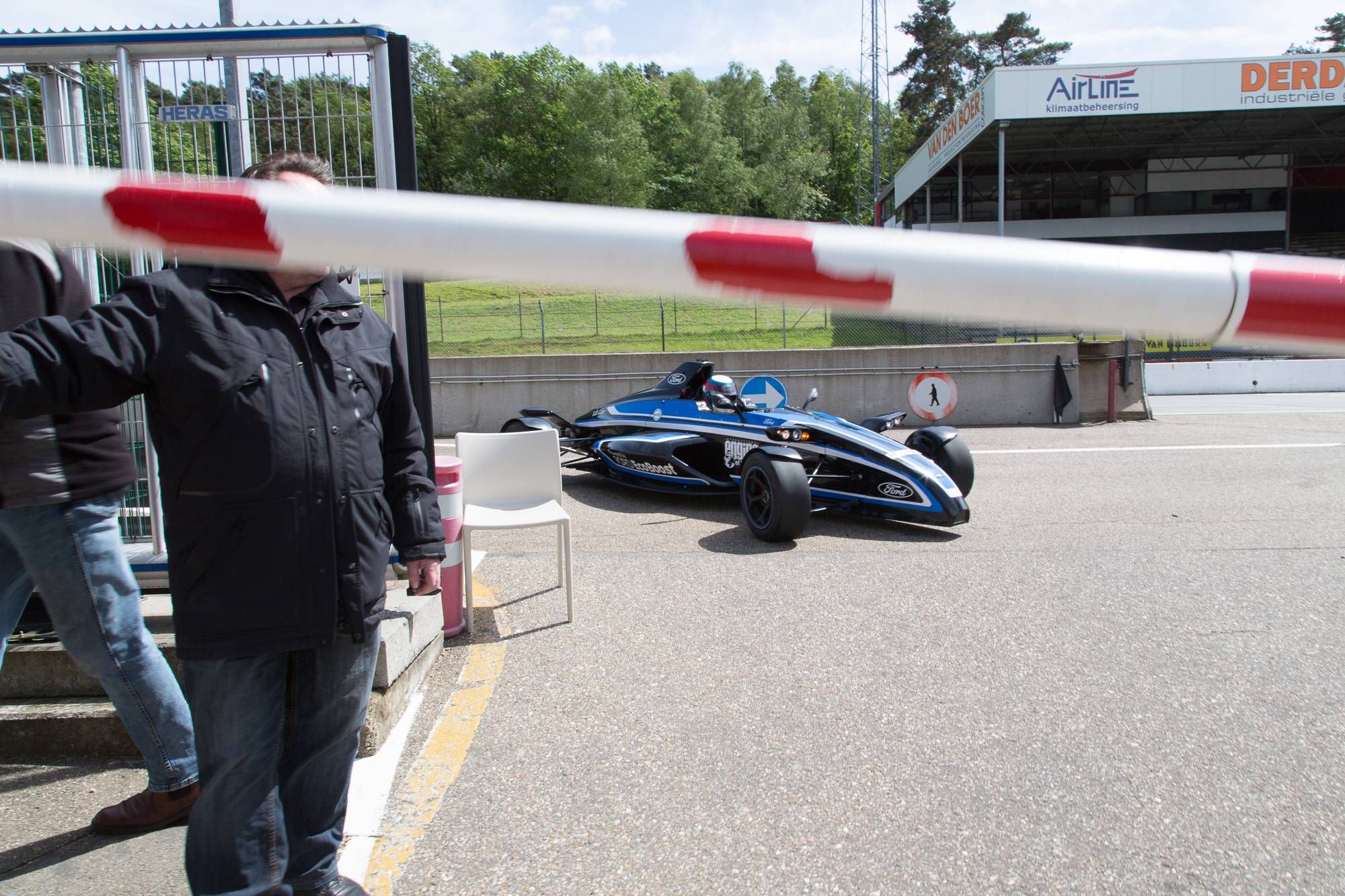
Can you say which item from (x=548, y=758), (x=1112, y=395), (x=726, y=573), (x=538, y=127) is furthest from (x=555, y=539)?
(x=538, y=127)

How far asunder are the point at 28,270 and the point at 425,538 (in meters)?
1.10

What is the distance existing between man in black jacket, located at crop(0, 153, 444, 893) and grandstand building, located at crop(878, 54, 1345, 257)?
2286 cm

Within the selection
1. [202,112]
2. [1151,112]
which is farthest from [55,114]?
[1151,112]

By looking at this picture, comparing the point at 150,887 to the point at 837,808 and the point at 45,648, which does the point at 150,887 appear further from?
the point at 837,808

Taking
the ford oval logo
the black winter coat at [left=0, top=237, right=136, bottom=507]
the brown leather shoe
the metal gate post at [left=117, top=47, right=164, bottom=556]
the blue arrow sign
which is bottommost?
the brown leather shoe

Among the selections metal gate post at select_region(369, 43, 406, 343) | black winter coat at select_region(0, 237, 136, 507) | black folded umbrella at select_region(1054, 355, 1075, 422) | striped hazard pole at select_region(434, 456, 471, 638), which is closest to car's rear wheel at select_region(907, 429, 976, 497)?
striped hazard pole at select_region(434, 456, 471, 638)

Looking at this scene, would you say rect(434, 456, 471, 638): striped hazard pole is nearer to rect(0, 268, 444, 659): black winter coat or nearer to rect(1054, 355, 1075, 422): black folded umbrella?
rect(0, 268, 444, 659): black winter coat

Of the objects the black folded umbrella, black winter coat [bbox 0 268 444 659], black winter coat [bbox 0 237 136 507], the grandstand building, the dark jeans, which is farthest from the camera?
the grandstand building

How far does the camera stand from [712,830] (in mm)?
2547

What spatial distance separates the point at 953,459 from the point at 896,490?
3.22ft

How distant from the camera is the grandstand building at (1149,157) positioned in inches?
904

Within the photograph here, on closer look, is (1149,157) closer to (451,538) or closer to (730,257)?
(451,538)

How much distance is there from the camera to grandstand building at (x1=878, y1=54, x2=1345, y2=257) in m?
23.0

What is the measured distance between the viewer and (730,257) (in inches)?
36.3
